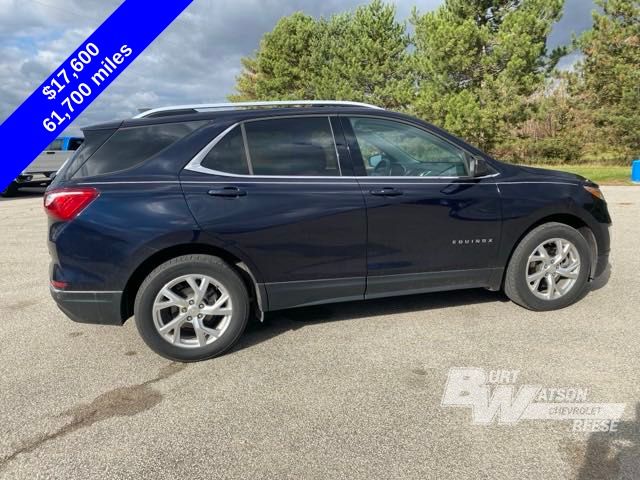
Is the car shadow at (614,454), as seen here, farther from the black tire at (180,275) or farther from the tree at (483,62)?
the tree at (483,62)

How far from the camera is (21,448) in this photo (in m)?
2.51

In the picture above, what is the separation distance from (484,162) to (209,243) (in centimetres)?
226

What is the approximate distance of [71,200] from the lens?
3.14 meters

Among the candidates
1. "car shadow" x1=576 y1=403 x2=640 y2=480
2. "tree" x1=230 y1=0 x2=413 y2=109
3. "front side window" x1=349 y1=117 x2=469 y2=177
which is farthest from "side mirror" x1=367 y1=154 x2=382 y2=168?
"tree" x1=230 y1=0 x2=413 y2=109

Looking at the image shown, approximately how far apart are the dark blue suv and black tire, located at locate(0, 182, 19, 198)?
15.5 meters

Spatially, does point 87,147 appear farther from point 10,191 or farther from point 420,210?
point 10,191

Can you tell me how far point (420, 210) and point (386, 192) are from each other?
0.31 meters

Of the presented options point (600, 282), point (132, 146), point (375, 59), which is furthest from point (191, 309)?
point (375, 59)

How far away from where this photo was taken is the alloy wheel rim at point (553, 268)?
404 cm

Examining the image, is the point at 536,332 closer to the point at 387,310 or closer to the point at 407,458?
the point at 387,310

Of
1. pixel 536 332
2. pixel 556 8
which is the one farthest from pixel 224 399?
pixel 556 8

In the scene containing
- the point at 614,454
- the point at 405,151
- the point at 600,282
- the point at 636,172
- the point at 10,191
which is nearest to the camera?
the point at 614,454

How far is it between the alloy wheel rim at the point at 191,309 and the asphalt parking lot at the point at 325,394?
0.71 ft

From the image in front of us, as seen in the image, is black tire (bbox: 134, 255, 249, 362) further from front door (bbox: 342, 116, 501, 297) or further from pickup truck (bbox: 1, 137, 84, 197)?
pickup truck (bbox: 1, 137, 84, 197)
